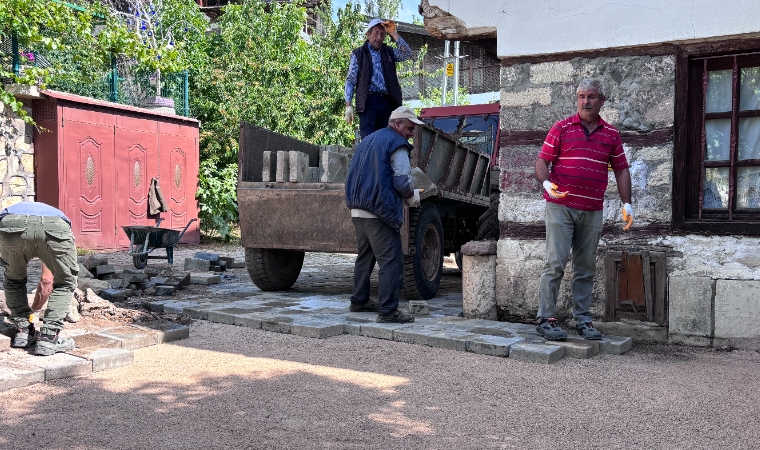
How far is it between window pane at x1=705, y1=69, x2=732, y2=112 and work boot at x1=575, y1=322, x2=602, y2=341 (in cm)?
188

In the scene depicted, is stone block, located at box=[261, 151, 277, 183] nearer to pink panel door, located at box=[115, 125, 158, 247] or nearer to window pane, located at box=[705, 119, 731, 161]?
window pane, located at box=[705, 119, 731, 161]

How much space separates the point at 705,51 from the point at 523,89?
1.38 metres

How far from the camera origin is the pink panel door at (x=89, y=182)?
456 inches

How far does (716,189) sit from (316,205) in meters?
3.43

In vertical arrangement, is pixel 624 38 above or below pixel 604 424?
above

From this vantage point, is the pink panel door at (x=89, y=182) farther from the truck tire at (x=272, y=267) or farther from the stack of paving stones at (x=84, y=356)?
the stack of paving stones at (x=84, y=356)

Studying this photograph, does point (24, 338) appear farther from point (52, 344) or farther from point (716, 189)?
point (716, 189)

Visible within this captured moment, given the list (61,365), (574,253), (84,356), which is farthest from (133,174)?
(574,253)

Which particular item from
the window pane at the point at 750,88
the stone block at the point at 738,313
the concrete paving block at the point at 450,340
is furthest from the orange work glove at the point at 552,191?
the window pane at the point at 750,88

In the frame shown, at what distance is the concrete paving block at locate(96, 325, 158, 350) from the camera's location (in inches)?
186

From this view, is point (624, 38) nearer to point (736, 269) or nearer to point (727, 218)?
point (727, 218)

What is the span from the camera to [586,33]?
552cm

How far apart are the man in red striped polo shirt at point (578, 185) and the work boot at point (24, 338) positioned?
11.3 feet

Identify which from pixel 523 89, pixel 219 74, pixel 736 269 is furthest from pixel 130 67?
pixel 736 269
